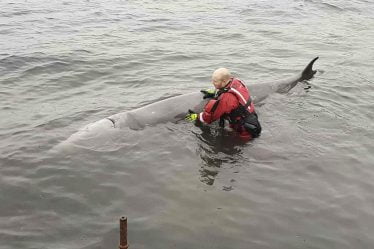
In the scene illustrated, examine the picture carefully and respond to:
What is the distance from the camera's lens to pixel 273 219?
6.52 meters

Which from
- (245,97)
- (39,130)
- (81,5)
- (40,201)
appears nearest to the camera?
(40,201)

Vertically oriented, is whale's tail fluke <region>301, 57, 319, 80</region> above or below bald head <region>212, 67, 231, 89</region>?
below

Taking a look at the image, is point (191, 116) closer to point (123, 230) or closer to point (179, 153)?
point (179, 153)

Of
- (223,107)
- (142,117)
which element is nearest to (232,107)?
(223,107)

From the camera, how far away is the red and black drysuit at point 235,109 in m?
8.63

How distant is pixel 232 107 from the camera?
28.4 ft

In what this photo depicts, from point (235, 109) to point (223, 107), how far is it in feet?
0.79

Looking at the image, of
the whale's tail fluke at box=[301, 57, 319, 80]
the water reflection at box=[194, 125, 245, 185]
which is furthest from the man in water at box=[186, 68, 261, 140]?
the whale's tail fluke at box=[301, 57, 319, 80]

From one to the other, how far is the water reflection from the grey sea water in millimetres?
36

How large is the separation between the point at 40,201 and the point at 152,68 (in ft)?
25.8

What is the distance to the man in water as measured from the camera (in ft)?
28.3

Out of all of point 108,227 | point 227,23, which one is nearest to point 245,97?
point 108,227

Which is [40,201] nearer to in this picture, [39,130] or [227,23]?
[39,130]

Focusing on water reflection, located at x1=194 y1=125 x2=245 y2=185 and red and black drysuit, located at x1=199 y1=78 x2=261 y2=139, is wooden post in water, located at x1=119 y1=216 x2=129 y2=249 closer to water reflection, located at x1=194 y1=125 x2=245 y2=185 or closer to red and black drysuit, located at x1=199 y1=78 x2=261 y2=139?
water reflection, located at x1=194 y1=125 x2=245 y2=185
